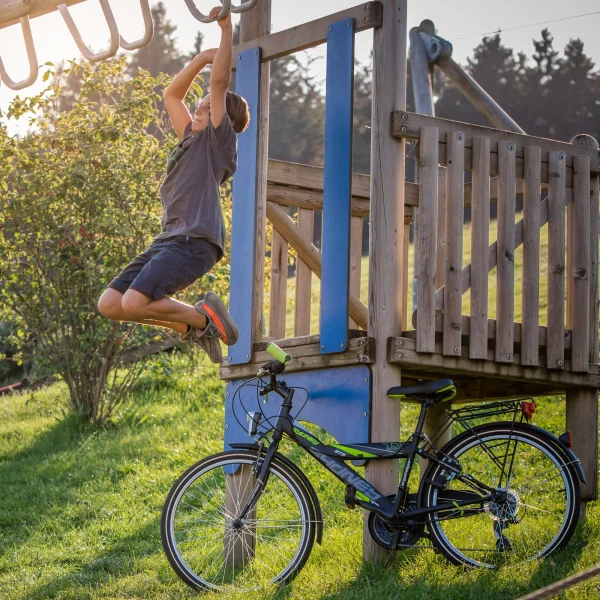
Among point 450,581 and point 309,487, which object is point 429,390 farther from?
point 450,581

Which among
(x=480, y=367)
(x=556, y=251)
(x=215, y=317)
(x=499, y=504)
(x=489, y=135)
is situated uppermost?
(x=489, y=135)

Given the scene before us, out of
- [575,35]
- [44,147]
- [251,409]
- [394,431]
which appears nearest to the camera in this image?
[394,431]

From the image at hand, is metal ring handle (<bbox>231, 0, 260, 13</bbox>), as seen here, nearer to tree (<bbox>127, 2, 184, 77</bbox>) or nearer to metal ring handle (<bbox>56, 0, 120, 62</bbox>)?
metal ring handle (<bbox>56, 0, 120, 62</bbox>)

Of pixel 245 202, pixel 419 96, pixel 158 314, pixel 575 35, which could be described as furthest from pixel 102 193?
pixel 575 35

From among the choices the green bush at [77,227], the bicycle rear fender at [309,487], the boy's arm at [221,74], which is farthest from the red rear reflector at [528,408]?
the green bush at [77,227]

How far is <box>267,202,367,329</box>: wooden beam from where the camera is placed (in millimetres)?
6668

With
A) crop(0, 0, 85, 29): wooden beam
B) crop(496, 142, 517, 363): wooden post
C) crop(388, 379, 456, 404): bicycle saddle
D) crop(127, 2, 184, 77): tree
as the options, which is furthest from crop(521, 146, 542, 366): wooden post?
crop(127, 2, 184, 77): tree

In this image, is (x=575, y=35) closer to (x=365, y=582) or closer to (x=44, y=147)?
(x=44, y=147)

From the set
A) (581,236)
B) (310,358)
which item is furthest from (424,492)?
(581,236)

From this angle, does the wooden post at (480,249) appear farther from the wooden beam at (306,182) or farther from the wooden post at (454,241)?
the wooden beam at (306,182)

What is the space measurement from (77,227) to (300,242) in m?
4.18

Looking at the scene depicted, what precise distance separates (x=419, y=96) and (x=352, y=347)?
16.5ft

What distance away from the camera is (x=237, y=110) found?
5.35m

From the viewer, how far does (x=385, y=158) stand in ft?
17.5
